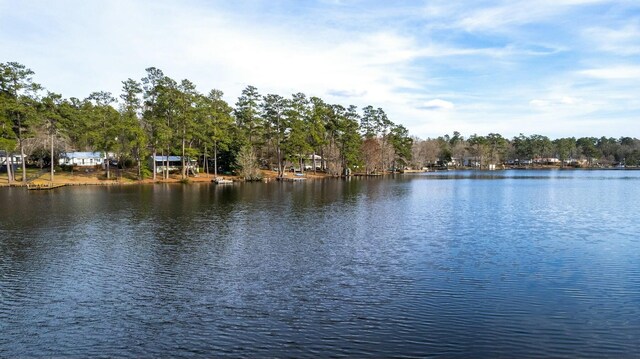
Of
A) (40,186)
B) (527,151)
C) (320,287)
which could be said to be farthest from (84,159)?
(527,151)

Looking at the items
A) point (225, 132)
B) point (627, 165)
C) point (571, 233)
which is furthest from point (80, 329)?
point (627, 165)

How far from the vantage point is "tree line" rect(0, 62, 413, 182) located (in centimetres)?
6775

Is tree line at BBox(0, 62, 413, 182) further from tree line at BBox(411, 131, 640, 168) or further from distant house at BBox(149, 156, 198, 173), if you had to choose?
tree line at BBox(411, 131, 640, 168)

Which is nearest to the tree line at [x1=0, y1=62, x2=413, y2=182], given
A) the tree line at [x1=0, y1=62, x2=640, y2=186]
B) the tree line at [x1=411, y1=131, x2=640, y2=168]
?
the tree line at [x1=0, y1=62, x2=640, y2=186]

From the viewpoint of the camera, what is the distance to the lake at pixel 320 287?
1230cm

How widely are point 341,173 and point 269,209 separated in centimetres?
6807

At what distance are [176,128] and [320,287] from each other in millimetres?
67270

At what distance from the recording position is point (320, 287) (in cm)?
1708

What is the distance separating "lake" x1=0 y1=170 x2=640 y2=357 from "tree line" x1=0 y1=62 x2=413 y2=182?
40.7 meters

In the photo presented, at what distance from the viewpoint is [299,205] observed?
44.3 m

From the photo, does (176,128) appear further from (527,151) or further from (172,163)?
(527,151)

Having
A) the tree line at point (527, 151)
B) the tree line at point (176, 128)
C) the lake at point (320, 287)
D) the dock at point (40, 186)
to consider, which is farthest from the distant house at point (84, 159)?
the tree line at point (527, 151)

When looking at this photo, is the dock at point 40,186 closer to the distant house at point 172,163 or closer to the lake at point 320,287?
the distant house at point 172,163

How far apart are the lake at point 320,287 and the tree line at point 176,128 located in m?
40.7
